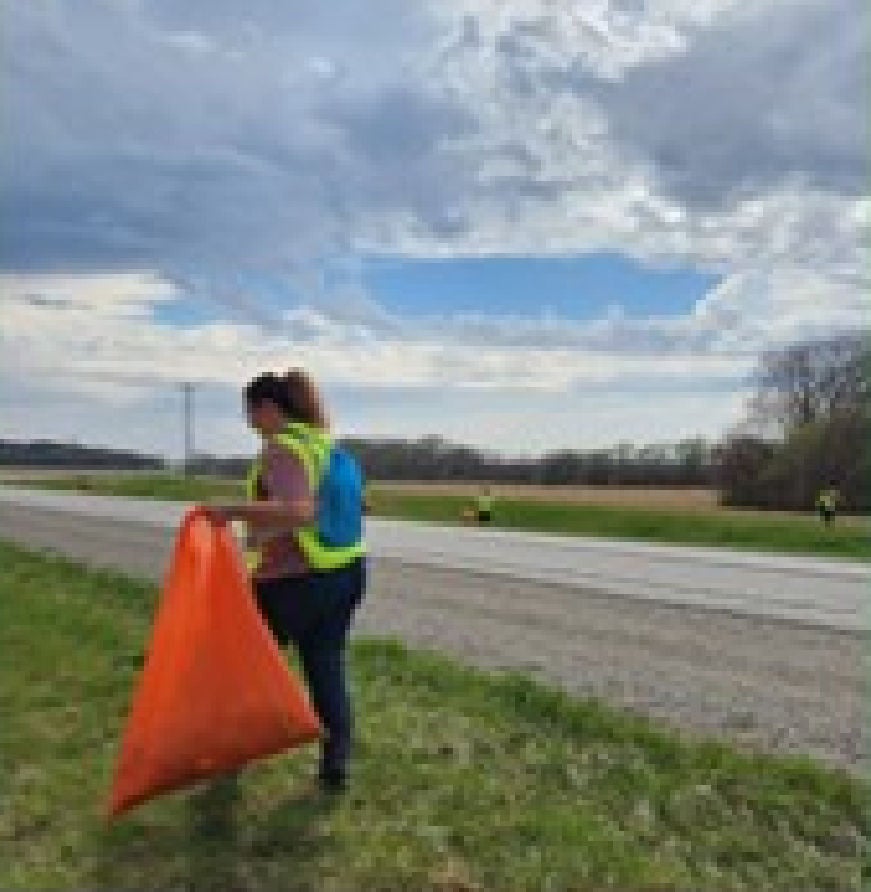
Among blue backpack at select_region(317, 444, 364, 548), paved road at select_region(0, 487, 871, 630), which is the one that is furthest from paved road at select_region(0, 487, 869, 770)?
blue backpack at select_region(317, 444, 364, 548)

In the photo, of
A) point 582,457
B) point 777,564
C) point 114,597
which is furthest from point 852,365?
point 114,597

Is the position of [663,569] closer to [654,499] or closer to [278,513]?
[278,513]

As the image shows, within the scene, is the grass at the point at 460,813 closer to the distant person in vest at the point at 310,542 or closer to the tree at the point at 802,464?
the distant person in vest at the point at 310,542

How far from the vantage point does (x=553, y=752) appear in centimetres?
640

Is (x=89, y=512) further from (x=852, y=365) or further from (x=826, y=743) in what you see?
(x=852, y=365)

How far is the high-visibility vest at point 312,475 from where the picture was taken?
5562 mm

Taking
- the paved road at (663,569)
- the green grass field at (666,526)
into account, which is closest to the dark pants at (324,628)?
the paved road at (663,569)

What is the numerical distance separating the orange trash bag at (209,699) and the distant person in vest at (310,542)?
7.0 inches

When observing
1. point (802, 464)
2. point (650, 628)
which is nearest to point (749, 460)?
point (802, 464)

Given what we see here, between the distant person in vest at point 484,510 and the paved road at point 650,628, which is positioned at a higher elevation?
the distant person in vest at point 484,510

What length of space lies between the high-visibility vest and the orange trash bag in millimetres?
259

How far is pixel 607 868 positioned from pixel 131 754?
1.66 metres

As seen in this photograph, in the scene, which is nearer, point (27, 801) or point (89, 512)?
point (27, 801)

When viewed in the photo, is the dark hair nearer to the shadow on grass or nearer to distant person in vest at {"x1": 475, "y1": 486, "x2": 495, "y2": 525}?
the shadow on grass
